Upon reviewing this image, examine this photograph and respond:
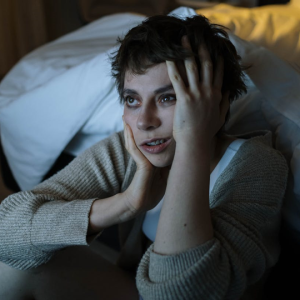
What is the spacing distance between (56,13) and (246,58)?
2248 mm

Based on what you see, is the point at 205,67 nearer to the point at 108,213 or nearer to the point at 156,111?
the point at 156,111

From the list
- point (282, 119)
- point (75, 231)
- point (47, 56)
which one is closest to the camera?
point (75, 231)

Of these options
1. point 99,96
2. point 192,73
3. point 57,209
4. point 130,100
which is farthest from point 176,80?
point 99,96

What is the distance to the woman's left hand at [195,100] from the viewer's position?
29.8 inches

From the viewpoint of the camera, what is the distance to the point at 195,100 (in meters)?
0.77

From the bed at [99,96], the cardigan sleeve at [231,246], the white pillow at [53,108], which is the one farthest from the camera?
the white pillow at [53,108]

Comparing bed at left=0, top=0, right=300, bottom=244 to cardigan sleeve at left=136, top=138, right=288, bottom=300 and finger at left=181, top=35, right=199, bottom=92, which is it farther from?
finger at left=181, top=35, right=199, bottom=92

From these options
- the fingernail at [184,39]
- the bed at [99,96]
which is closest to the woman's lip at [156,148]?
the fingernail at [184,39]

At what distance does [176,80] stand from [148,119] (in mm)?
104

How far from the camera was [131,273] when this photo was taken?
112 cm

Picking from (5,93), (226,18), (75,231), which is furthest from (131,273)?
(226,18)

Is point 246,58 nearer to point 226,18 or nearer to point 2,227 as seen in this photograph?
point 226,18

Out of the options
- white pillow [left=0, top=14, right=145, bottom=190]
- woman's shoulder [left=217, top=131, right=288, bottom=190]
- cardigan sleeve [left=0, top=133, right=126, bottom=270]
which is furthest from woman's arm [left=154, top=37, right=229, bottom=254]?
white pillow [left=0, top=14, right=145, bottom=190]

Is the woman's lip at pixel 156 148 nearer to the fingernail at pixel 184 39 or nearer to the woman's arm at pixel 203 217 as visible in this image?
the woman's arm at pixel 203 217
